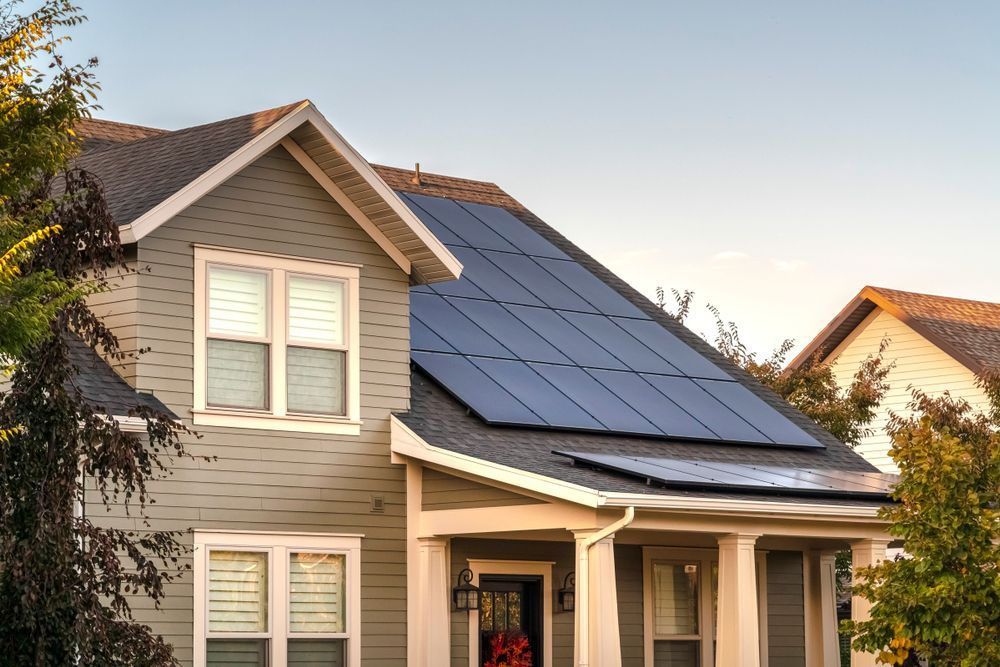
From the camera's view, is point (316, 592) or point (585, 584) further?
point (316, 592)

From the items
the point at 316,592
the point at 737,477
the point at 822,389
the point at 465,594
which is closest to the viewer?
the point at 316,592

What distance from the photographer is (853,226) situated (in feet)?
98.0

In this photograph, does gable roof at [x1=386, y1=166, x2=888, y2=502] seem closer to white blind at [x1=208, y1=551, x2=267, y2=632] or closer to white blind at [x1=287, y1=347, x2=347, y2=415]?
white blind at [x1=287, y1=347, x2=347, y2=415]

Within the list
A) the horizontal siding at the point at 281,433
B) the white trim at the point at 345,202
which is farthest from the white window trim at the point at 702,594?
the white trim at the point at 345,202

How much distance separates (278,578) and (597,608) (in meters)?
3.08

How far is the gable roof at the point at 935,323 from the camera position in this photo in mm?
29953

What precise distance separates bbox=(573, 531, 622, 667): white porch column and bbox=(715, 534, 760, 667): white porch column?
1.35 metres

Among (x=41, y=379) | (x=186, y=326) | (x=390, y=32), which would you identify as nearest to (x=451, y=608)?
(x=186, y=326)

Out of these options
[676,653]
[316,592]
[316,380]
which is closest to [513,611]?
[676,653]

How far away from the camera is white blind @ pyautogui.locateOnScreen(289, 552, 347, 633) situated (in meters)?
15.1

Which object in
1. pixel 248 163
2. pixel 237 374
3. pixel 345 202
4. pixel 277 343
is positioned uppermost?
pixel 248 163

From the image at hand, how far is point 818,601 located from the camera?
19328mm

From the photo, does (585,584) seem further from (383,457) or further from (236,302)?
(236,302)

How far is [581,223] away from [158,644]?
20.6m
